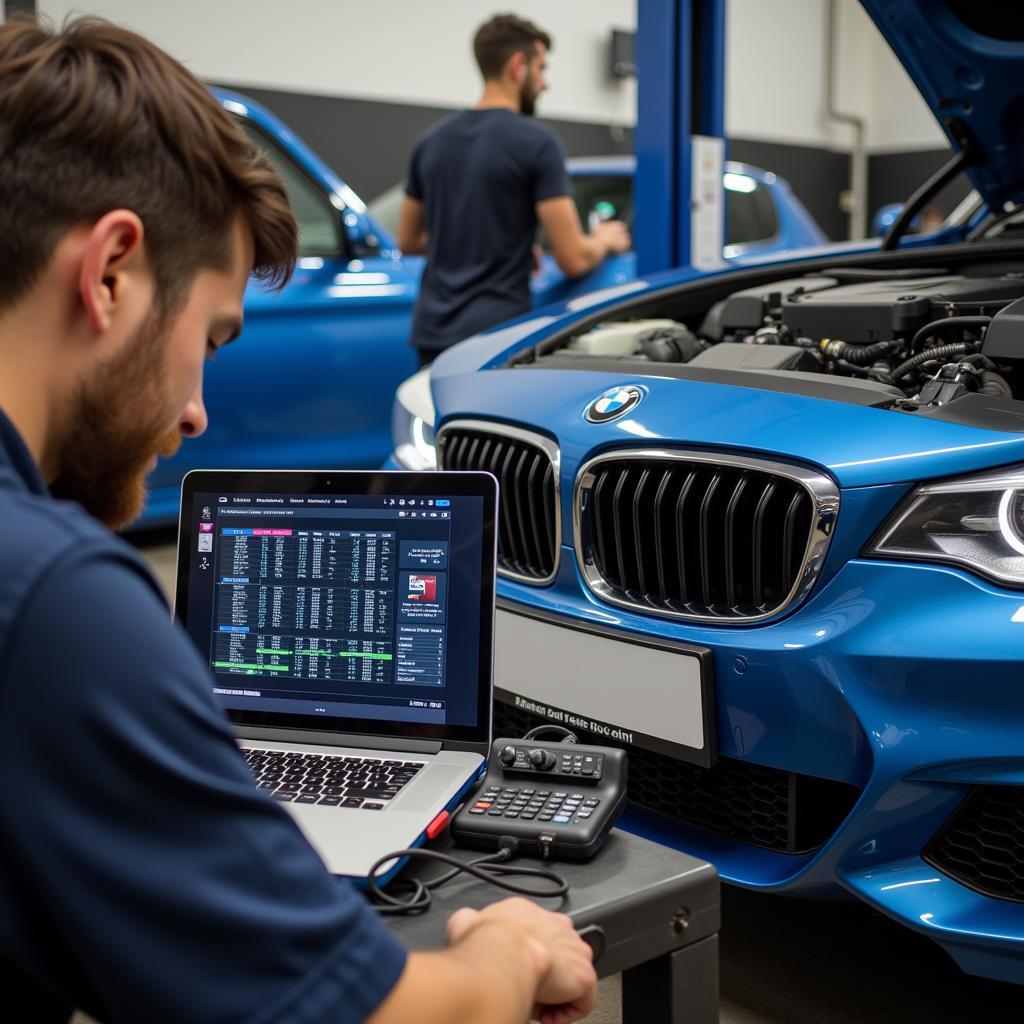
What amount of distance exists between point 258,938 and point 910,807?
1.10 meters

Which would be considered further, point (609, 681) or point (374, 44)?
point (374, 44)

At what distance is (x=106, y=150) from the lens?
0.75 metres

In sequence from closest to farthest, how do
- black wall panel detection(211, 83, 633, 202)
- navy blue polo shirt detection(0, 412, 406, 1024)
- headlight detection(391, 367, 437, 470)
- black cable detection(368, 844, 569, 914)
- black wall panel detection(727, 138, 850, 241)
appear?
navy blue polo shirt detection(0, 412, 406, 1024), black cable detection(368, 844, 569, 914), headlight detection(391, 367, 437, 470), black wall panel detection(211, 83, 633, 202), black wall panel detection(727, 138, 850, 241)

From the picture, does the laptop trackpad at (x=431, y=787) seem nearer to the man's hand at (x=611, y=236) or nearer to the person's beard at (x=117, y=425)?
the person's beard at (x=117, y=425)

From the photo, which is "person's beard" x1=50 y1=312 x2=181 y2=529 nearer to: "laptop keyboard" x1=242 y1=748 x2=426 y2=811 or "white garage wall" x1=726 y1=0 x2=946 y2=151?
"laptop keyboard" x1=242 y1=748 x2=426 y2=811

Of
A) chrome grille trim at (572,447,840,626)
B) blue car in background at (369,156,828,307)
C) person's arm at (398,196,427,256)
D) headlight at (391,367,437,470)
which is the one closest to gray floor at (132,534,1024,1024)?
chrome grille trim at (572,447,840,626)

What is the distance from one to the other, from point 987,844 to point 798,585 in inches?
15.2

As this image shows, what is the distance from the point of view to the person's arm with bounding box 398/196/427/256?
3832mm

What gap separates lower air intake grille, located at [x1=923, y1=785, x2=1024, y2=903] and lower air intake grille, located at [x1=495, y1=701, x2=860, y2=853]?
0.13 meters

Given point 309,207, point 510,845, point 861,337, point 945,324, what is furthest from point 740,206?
point 510,845

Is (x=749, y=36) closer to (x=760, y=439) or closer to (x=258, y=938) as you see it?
(x=760, y=439)

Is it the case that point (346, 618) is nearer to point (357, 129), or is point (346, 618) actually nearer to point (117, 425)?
point (117, 425)

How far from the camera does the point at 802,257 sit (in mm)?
2801

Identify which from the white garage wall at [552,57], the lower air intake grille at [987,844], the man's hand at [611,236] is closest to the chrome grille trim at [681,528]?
the lower air intake grille at [987,844]
